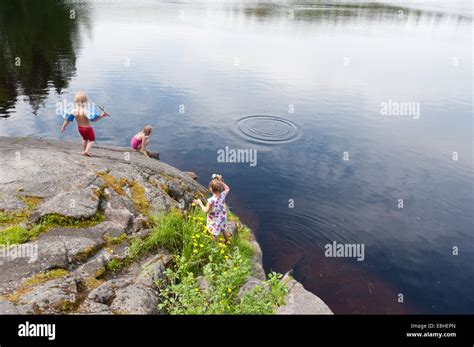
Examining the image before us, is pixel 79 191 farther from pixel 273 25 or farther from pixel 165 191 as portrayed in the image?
pixel 273 25

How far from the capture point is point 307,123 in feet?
83.5

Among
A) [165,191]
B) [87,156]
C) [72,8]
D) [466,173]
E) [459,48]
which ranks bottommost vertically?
[466,173]

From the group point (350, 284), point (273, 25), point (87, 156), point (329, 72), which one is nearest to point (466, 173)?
point (350, 284)

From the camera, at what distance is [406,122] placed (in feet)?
88.1

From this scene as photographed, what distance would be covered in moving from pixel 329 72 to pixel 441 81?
11439 mm

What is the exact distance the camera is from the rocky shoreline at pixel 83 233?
629 cm

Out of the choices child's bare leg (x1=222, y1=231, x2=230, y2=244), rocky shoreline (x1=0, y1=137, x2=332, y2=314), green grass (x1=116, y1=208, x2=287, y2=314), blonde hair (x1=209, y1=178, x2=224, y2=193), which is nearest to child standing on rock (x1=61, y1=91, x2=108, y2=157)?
rocky shoreline (x1=0, y1=137, x2=332, y2=314)
